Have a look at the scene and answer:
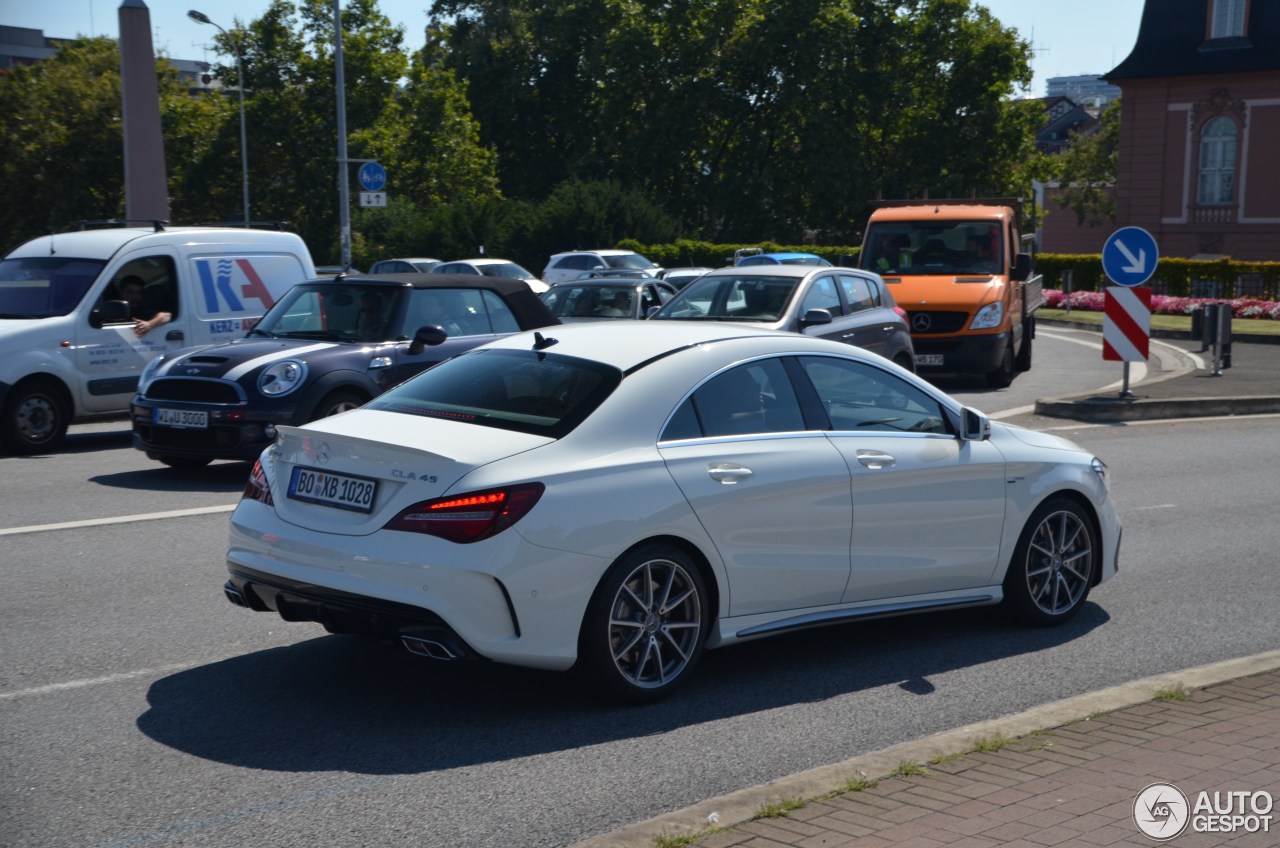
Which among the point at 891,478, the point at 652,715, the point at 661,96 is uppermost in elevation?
the point at 661,96

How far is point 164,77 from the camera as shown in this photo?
217 feet

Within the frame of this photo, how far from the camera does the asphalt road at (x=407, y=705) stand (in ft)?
15.4

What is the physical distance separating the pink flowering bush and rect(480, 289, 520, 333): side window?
2512 cm

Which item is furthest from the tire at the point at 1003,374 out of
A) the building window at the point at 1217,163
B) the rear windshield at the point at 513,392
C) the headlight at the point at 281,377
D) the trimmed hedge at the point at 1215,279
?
the building window at the point at 1217,163

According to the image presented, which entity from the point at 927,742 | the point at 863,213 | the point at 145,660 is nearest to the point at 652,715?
the point at 927,742

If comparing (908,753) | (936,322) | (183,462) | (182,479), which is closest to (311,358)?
(182,479)

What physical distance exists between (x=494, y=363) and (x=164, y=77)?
6478 cm

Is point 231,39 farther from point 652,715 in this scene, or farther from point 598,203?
point 652,715

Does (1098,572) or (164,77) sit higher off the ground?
(164,77)

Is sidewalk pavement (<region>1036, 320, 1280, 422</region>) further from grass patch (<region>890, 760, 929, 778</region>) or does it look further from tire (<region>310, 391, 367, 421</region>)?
grass patch (<region>890, 760, 929, 778</region>)

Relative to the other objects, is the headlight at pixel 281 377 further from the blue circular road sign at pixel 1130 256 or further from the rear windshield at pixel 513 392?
the blue circular road sign at pixel 1130 256

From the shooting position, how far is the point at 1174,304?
4038 cm

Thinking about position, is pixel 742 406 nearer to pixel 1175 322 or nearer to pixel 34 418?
pixel 34 418

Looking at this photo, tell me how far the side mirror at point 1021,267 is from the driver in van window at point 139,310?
12.4 m
